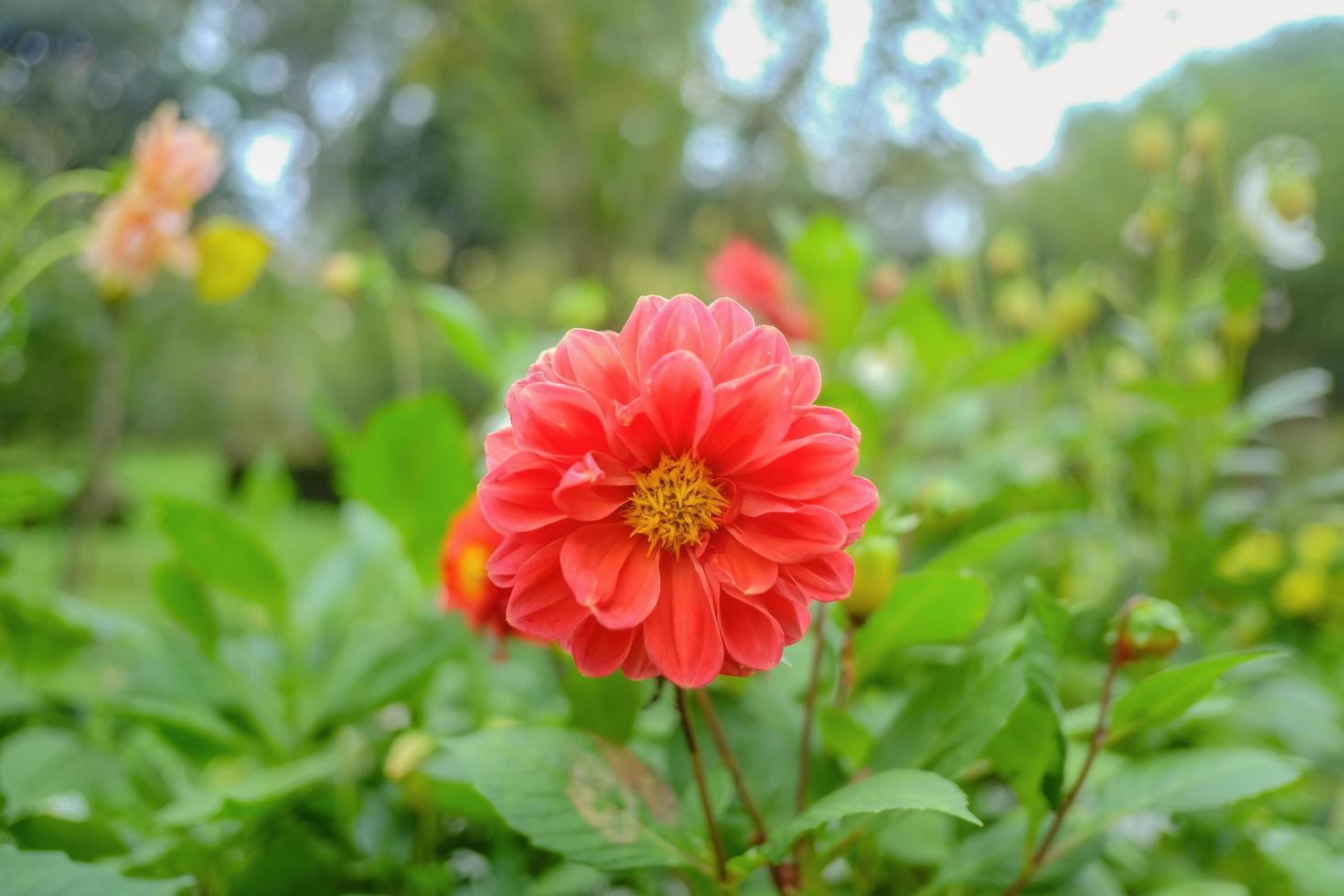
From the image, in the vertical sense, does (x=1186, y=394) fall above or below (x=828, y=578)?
above

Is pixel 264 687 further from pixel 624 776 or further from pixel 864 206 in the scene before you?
pixel 864 206

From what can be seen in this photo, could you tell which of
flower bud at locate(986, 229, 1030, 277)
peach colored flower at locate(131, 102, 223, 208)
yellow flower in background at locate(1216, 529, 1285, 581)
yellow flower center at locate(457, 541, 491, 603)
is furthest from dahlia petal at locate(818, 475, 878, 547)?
flower bud at locate(986, 229, 1030, 277)

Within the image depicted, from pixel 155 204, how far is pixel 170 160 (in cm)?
3

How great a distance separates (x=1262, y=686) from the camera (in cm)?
55

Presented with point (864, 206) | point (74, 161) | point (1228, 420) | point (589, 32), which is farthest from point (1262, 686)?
point (589, 32)

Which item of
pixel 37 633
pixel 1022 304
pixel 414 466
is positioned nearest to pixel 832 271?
pixel 1022 304

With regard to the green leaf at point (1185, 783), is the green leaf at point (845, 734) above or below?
above

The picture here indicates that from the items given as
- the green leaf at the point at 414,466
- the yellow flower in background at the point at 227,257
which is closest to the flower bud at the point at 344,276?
the yellow flower in background at the point at 227,257

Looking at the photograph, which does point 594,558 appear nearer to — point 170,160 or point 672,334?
point 672,334

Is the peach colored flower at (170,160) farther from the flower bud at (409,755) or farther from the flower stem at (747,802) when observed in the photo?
the flower stem at (747,802)

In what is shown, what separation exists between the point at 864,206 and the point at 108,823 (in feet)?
7.60

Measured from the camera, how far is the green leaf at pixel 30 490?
419mm

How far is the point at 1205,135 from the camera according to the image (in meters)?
0.67

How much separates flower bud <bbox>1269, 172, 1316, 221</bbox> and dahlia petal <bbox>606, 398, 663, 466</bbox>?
59 cm
